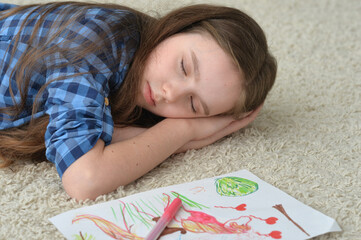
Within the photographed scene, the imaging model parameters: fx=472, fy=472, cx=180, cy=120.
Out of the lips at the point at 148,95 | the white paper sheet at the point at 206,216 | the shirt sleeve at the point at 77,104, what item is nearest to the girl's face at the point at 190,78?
the lips at the point at 148,95

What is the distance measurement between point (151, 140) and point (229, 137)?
0.84 feet

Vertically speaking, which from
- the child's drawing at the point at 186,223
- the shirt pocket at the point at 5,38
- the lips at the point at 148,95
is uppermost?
the shirt pocket at the point at 5,38

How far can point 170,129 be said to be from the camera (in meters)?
1.13

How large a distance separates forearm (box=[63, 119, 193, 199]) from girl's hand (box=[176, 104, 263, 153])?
0.16 ft

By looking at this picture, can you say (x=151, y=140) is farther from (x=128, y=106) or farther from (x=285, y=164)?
(x=285, y=164)

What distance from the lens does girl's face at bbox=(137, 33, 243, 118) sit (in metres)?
1.10

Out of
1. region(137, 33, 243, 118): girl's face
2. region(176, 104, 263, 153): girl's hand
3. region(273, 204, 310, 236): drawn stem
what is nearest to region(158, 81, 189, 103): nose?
region(137, 33, 243, 118): girl's face

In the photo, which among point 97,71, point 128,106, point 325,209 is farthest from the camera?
point 128,106

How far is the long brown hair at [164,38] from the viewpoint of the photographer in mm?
1096

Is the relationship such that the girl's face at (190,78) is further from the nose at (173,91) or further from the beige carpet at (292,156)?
the beige carpet at (292,156)

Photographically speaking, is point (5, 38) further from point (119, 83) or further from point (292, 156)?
point (292, 156)

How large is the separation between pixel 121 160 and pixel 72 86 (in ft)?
0.62

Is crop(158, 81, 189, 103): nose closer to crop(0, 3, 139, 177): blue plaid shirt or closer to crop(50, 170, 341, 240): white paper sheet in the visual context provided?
crop(0, 3, 139, 177): blue plaid shirt

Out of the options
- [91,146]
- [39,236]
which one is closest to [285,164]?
[91,146]
